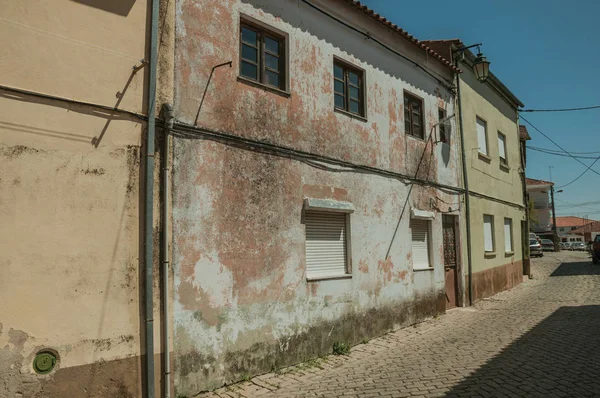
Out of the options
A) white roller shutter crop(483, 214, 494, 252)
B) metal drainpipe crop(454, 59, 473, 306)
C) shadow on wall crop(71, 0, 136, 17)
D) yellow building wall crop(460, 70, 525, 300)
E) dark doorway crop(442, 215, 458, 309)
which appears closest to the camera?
shadow on wall crop(71, 0, 136, 17)

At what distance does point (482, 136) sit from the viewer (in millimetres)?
15023

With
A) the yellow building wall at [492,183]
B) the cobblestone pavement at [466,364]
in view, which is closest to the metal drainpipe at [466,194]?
the yellow building wall at [492,183]

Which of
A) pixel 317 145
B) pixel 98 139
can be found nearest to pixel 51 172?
pixel 98 139

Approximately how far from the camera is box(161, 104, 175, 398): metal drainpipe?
5241mm

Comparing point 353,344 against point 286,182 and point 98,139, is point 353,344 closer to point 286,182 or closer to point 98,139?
point 286,182

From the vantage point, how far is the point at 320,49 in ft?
26.4

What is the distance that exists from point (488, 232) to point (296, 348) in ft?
33.2

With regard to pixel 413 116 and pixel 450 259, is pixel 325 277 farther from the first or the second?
pixel 450 259

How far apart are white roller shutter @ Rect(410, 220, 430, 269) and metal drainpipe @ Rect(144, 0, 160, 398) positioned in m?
6.63

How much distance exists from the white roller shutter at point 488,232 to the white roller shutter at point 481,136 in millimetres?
2253

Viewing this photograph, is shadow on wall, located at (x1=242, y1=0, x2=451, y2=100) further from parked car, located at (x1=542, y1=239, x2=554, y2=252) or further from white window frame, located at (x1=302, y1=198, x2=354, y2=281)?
parked car, located at (x1=542, y1=239, x2=554, y2=252)

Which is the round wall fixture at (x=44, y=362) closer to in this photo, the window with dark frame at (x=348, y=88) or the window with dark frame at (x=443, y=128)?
the window with dark frame at (x=348, y=88)

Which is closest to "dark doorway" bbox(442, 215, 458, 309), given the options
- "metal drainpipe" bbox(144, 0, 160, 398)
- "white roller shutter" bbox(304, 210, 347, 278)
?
"white roller shutter" bbox(304, 210, 347, 278)

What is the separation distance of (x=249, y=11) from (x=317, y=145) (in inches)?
96.0
